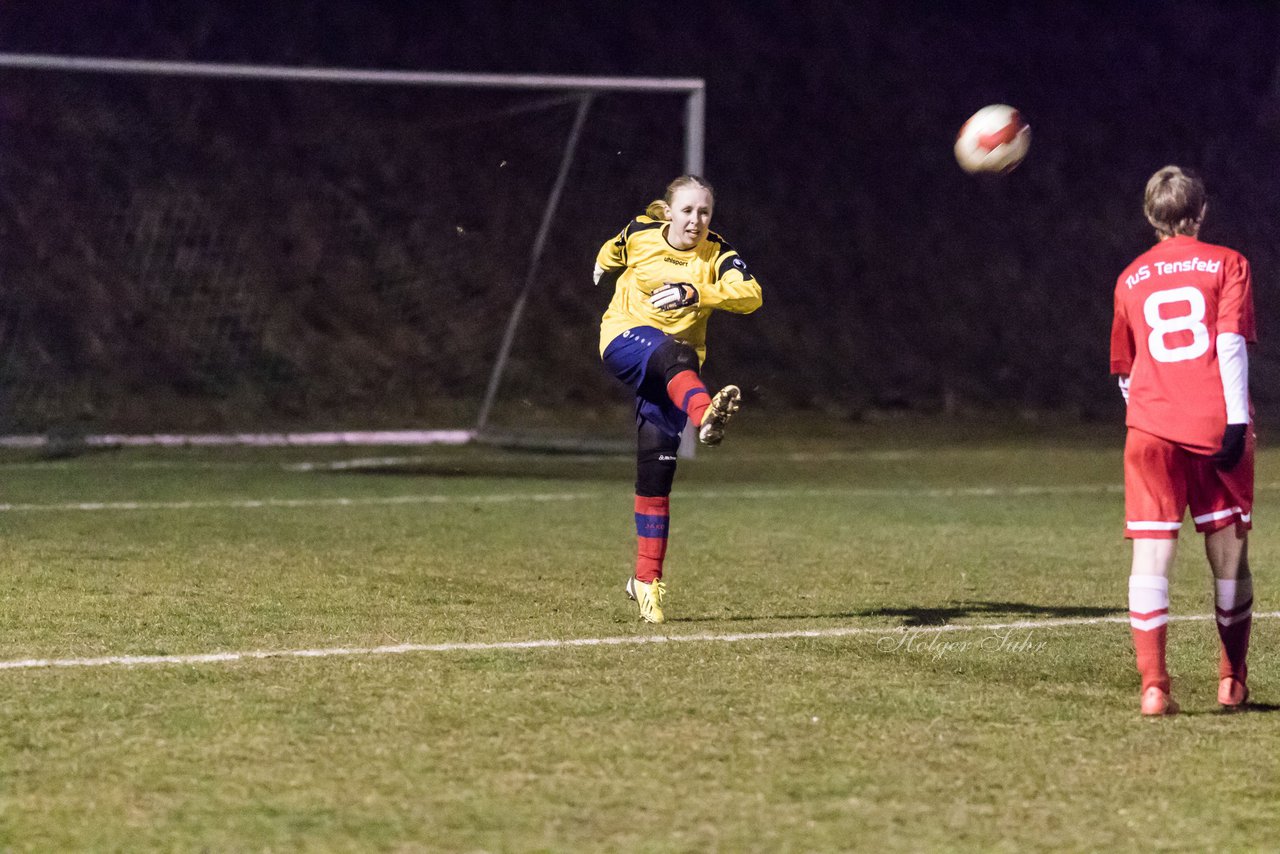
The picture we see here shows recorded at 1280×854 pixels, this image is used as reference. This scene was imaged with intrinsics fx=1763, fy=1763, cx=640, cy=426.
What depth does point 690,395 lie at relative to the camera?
19.7 ft

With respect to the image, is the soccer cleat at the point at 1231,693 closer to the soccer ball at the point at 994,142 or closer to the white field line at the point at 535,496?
the soccer ball at the point at 994,142

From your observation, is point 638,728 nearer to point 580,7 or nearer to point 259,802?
point 259,802

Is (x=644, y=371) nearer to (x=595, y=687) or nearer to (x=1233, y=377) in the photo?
(x=595, y=687)

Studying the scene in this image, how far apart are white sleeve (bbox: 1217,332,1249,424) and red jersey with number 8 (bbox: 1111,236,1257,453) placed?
0.09 ft

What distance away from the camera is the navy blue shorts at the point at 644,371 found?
6.26m

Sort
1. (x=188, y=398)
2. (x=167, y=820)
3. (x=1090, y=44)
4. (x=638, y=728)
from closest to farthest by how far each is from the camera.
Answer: (x=167, y=820) → (x=638, y=728) → (x=188, y=398) → (x=1090, y=44)

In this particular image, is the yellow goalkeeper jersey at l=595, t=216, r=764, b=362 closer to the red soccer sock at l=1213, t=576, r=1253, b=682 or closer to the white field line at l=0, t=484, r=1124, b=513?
the red soccer sock at l=1213, t=576, r=1253, b=682

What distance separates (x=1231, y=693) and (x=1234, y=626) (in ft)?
0.59

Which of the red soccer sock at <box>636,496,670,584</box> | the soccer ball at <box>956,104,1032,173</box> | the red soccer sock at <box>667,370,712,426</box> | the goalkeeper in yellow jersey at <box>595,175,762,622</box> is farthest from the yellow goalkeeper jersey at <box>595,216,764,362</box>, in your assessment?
the soccer ball at <box>956,104,1032,173</box>

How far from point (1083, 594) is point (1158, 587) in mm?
2413

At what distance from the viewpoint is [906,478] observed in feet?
40.1

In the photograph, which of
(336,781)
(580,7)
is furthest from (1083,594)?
(580,7)

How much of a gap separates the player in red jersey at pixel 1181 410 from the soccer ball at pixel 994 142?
1936 mm

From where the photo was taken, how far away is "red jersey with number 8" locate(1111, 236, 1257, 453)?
177 inches
